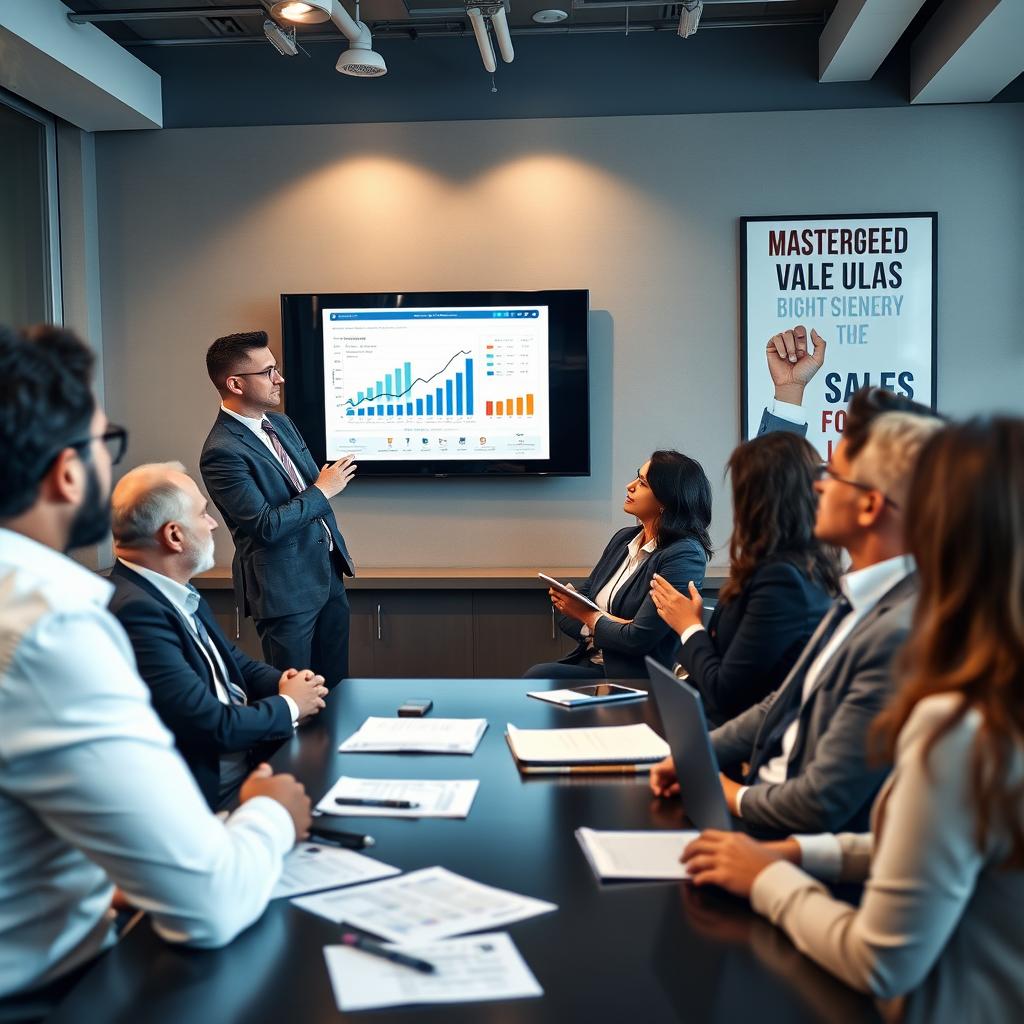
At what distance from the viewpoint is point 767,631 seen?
214cm

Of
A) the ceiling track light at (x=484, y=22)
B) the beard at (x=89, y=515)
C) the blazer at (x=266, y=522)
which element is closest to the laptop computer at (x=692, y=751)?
the beard at (x=89, y=515)

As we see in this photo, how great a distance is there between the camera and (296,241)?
4.89 meters

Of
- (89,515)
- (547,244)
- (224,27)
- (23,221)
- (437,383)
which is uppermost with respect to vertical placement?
(224,27)

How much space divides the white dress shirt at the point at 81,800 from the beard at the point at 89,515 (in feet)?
0.12

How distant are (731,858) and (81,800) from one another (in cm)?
80

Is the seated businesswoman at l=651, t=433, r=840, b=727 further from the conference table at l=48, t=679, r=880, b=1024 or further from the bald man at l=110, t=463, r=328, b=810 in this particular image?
the bald man at l=110, t=463, r=328, b=810

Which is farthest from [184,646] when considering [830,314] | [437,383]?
[830,314]

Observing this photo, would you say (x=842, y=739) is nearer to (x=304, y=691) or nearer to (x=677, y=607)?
(x=677, y=607)

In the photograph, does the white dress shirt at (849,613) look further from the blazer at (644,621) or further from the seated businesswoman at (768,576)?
the blazer at (644,621)

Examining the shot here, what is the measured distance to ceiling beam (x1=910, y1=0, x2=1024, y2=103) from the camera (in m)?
3.77

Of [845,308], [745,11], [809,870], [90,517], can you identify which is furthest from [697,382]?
[90,517]

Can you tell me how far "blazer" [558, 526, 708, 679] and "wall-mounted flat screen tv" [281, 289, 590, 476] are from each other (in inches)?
59.6

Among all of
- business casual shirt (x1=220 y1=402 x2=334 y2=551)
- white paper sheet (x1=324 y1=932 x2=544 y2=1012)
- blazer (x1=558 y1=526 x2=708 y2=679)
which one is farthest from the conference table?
business casual shirt (x1=220 y1=402 x2=334 y2=551)

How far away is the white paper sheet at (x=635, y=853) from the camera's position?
142 cm
